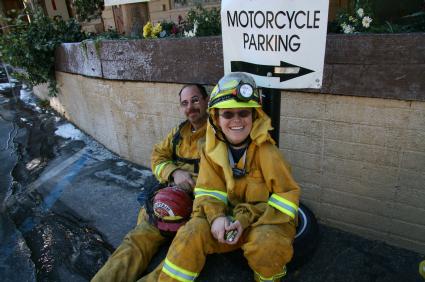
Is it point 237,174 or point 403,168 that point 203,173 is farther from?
point 403,168

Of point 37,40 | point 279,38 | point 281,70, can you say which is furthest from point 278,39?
point 37,40

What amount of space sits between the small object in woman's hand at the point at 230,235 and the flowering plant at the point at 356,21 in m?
1.93

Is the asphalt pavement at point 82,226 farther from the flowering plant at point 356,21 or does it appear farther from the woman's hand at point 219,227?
A: the flowering plant at point 356,21

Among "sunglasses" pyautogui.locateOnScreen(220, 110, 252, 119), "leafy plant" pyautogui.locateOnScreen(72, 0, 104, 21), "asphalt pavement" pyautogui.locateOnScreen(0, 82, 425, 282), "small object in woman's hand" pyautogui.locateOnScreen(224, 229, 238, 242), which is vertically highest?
"leafy plant" pyautogui.locateOnScreen(72, 0, 104, 21)

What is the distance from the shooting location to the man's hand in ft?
9.60

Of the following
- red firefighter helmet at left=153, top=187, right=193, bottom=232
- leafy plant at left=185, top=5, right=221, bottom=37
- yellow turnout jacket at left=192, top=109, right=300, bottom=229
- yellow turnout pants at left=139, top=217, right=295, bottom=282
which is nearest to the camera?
yellow turnout pants at left=139, top=217, right=295, bottom=282

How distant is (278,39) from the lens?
1941 millimetres

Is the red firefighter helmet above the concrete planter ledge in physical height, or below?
below

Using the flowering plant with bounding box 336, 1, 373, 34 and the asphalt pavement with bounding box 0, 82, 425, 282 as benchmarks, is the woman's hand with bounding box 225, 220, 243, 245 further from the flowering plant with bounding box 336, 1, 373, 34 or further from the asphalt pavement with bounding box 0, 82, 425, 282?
the flowering plant with bounding box 336, 1, 373, 34

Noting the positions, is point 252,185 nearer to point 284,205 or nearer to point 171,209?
point 284,205

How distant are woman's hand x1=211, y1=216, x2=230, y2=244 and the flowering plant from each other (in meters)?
1.90

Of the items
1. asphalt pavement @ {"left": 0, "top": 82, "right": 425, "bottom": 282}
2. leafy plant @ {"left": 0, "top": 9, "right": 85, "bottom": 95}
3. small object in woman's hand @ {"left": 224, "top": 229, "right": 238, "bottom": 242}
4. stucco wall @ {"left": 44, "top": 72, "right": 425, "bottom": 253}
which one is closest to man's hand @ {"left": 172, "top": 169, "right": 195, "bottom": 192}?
asphalt pavement @ {"left": 0, "top": 82, "right": 425, "bottom": 282}

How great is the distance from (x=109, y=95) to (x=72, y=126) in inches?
90.9

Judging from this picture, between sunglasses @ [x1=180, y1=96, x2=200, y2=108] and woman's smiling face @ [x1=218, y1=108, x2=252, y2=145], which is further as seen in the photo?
sunglasses @ [x1=180, y1=96, x2=200, y2=108]
